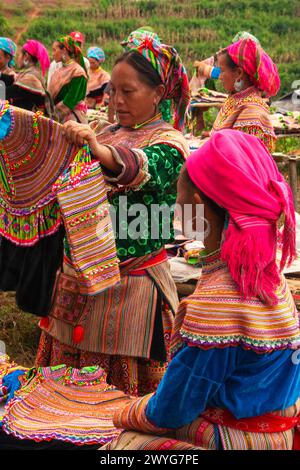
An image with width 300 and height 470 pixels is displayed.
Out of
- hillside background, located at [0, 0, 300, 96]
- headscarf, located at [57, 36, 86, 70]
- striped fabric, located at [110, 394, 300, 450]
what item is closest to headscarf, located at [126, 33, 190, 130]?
striped fabric, located at [110, 394, 300, 450]

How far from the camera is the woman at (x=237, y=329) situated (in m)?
1.88

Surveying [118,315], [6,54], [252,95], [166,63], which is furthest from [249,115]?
[6,54]

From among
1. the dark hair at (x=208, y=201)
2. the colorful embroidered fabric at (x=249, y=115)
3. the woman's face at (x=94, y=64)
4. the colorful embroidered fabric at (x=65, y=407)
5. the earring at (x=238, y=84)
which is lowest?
the woman's face at (x=94, y=64)

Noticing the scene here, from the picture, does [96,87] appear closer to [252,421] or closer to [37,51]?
[37,51]

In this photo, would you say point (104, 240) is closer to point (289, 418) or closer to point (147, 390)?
point (147, 390)

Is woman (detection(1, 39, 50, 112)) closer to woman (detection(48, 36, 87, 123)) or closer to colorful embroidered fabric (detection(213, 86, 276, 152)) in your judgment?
woman (detection(48, 36, 87, 123))

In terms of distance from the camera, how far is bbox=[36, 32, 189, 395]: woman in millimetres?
2850

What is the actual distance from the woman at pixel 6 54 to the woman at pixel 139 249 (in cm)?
531

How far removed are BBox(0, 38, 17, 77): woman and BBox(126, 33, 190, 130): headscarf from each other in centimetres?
534

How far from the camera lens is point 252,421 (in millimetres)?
1949

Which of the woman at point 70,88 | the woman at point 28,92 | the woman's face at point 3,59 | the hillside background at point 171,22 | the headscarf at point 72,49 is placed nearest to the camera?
the woman at point 28,92

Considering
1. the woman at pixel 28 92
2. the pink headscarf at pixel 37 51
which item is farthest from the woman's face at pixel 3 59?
the woman at pixel 28 92

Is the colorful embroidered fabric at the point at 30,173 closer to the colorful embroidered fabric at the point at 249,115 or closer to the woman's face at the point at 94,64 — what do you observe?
the colorful embroidered fabric at the point at 249,115
